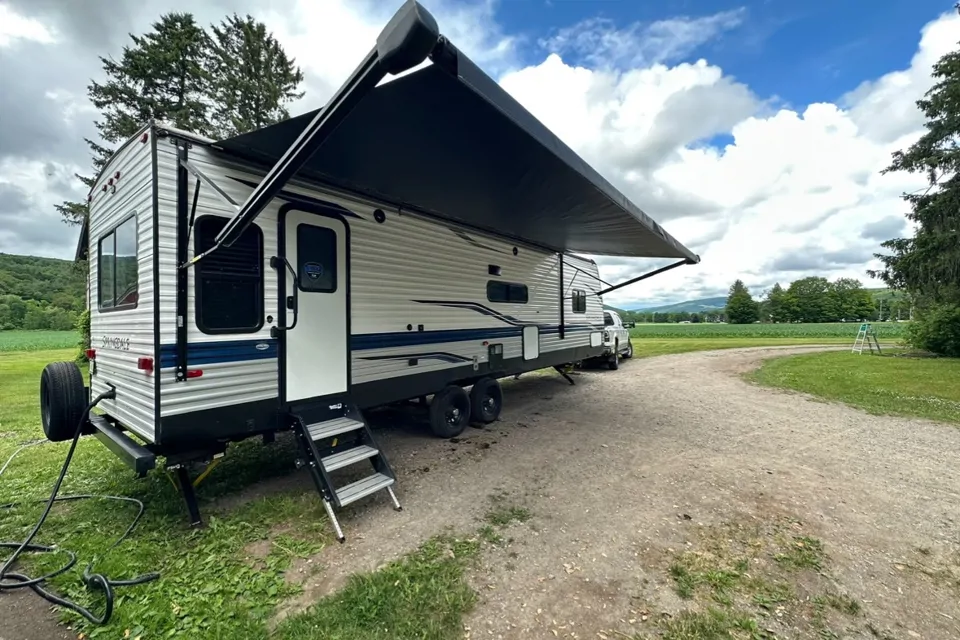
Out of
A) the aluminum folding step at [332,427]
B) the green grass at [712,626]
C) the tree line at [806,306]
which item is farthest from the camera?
the tree line at [806,306]

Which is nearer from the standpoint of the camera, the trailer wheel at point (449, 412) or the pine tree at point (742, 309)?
the trailer wheel at point (449, 412)

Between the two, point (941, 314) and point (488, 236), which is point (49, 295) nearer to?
point (488, 236)

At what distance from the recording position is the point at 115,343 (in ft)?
12.1

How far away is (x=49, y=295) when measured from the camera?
49031 millimetres

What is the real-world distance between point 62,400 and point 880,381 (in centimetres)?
1434

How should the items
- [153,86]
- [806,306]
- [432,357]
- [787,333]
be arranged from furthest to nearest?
[806,306]
[787,333]
[153,86]
[432,357]

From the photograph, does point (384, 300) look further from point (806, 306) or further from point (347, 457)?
point (806, 306)

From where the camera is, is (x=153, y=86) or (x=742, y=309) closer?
(x=153, y=86)

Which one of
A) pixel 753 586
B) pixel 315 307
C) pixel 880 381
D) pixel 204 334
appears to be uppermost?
pixel 315 307

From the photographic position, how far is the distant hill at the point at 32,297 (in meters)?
44.0

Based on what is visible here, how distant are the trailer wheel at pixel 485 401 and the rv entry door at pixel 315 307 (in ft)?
7.89

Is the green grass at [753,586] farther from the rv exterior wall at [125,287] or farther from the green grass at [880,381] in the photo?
the green grass at [880,381]

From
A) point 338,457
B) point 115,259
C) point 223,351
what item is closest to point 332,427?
point 338,457

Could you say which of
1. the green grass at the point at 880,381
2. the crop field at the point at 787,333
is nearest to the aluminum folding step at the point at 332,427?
the green grass at the point at 880,381
